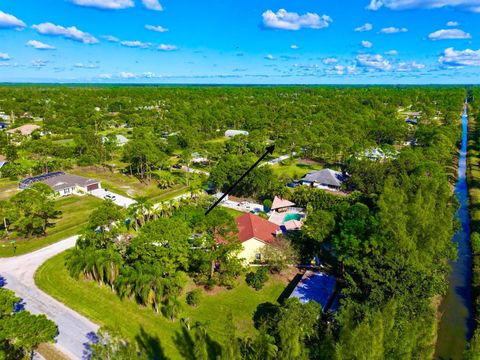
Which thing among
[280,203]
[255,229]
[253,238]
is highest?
[255,229]

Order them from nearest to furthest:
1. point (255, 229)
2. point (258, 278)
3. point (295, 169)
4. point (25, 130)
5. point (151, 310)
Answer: point (151, 310), point (258, 278), point (255, 229), point (295, 169), point (25, 130)

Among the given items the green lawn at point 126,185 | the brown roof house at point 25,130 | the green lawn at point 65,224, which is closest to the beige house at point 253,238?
the green lawn at point 65,224

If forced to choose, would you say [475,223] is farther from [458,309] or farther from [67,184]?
[67,184]

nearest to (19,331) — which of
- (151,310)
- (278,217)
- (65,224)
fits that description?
(151,310)

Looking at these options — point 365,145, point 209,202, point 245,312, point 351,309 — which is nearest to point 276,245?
point 245,312

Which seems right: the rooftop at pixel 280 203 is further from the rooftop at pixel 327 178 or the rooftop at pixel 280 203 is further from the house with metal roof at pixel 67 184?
the house with metal roof at pixel 67 184
